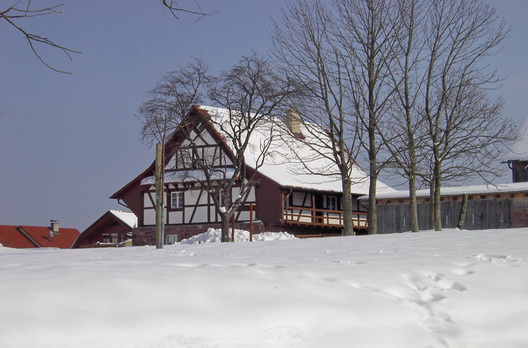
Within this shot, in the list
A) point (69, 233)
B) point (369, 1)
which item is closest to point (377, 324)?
point (369, 1)

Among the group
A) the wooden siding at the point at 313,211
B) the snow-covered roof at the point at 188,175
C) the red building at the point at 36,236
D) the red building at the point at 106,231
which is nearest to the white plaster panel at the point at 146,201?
the snow-covered roof at the point at 188,175

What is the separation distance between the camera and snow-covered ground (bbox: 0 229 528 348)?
5828 mm

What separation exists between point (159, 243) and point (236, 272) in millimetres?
11230

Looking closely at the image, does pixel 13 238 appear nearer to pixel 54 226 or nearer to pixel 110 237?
pixel 54 226

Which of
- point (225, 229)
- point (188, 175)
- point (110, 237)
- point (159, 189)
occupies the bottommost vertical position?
point (110, 237)

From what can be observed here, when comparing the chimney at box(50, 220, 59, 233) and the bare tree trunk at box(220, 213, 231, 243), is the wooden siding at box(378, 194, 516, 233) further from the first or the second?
the chimney at box(50, 220, 59, 233)

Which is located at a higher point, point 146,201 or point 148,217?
point 146,201

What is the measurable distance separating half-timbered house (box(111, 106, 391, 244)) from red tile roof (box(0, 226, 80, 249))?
19.1m

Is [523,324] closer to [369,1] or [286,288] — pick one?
[286,288]

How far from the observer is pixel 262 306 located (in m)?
6.54

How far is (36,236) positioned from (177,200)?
79.2ft

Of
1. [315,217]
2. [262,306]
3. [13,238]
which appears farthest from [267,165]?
[262,306]

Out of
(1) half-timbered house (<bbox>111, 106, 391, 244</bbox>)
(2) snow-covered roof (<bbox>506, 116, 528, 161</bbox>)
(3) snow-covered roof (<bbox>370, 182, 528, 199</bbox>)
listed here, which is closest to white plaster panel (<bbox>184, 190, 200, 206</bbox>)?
(1) half-timbered house (<bbox>111, 106, 391, 244</bbox>)

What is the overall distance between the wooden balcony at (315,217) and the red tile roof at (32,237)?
89.6ft
